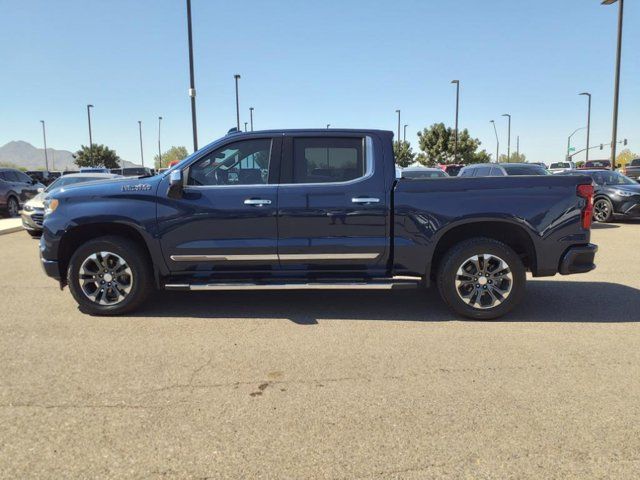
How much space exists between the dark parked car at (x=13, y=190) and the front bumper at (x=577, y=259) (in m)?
17.1

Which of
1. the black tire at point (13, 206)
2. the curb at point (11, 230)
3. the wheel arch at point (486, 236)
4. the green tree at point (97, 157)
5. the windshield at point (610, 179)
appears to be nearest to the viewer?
the wheel arch at point (486, 236)

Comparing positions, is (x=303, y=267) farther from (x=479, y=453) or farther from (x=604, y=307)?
(x=604, y=307)

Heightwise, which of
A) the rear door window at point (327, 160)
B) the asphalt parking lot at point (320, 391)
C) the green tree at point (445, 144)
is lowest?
the asphalt parking lot at point (320, 391)

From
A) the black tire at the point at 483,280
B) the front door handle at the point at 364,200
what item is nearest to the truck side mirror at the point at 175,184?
the front door handle at the point at 364,200

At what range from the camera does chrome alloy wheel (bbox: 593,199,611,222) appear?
1337 cm

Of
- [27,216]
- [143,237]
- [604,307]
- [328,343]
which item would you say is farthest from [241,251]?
[27,216]

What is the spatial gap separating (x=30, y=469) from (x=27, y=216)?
9866 mm

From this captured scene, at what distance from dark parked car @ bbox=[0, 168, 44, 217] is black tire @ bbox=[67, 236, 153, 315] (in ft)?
44.8

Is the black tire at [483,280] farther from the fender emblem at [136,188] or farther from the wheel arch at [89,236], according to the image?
the fender emblem at [136,188]

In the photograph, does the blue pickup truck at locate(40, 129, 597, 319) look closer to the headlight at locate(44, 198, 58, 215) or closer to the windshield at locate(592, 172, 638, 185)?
the headlight at locate(44, 198, 58, 215)

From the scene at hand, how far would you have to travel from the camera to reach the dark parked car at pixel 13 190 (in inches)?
640

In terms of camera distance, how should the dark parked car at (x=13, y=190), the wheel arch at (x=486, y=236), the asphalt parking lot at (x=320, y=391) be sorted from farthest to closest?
the dark parked car at (x=13, y=190) → the wheel arch at (x=486, y=236) → the asphalt parking lot at (x=320, y=391)

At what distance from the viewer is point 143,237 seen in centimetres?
506

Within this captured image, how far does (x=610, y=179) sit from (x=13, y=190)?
18.8 meters
